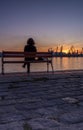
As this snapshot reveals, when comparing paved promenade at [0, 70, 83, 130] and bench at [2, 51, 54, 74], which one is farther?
bench at [2, 51, 54, 74]

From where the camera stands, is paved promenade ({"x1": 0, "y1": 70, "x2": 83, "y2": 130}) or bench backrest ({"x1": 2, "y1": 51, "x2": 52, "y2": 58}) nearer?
paved promenade ({"x1": 0, "y1": 70, "x2": 83, "y2": 130})

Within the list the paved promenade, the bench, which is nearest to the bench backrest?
the bench

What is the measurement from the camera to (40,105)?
4.88 m

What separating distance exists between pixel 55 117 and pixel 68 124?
1.24 feet

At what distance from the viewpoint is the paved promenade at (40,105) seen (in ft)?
12.4

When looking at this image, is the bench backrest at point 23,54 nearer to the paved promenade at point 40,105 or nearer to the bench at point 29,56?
the bench at point 29,56

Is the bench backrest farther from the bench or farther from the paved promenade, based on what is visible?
the paved promenade

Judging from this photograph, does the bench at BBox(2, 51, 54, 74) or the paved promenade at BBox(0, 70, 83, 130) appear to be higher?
the bench at BBox(2, 51, 54, 74)

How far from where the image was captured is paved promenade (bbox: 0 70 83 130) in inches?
149

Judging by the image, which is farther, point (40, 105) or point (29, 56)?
point (29, 56)

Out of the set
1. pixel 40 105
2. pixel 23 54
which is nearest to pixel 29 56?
pixel 23 54

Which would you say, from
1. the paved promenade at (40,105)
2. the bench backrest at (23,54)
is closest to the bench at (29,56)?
the bench backrest at (23,54)

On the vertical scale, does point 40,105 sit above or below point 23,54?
below

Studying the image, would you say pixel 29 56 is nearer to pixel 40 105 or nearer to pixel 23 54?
pixel 23 54
